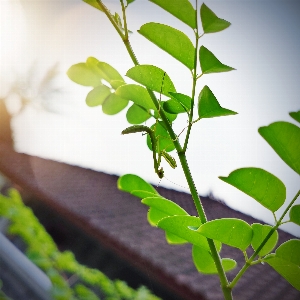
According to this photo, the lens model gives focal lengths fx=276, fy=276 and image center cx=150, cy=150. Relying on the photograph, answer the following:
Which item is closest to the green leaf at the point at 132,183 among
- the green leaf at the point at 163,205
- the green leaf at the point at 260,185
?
the green leaf at the point at 163,205

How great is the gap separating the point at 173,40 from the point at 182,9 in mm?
57

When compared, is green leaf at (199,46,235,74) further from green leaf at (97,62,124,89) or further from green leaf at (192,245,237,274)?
green leaf at (192,245,237,274)

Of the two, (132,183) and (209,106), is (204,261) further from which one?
(209,106)

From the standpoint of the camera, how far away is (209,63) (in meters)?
0.49

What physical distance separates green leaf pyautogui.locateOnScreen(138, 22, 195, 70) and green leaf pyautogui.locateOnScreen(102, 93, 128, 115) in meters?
0.26

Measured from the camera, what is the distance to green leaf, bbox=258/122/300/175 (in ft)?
1.47

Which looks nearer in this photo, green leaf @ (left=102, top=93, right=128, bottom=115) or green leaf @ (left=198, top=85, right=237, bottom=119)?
green leaf @ (left=198, top=85, right=237, bottom=119)

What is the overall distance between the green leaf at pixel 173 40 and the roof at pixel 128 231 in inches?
72.4

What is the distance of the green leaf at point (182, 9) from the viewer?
0.52 metres

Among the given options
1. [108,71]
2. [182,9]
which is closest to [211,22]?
[182,9]

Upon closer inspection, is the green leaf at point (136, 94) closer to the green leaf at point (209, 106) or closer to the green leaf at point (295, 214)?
the green leaf at point (209, 106)

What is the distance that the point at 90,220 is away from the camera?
2.72 metres

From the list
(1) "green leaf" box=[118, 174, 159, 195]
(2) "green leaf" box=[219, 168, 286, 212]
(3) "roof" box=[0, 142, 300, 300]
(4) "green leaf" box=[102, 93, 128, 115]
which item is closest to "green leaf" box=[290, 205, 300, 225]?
(2) "green leaf" box=[219, 168, 286, 212]

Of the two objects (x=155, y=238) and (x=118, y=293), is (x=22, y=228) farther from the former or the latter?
(x=155, y=238)
